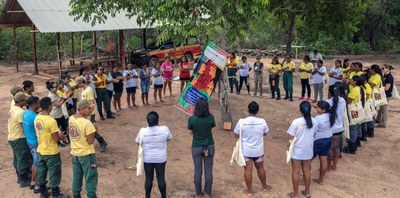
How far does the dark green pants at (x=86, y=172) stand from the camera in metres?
5.34

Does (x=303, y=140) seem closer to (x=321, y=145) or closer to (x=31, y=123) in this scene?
(x=321, y=145)

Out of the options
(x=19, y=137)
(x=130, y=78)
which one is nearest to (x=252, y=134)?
(x=19, y=137)

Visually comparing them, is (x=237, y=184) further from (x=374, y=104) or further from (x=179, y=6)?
(x=374, y=104)

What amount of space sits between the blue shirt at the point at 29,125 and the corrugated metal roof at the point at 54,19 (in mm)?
9895

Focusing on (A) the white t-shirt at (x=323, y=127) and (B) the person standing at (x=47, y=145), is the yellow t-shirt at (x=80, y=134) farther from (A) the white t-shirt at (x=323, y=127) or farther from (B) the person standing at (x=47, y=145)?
(A) the white t-shirt at (x=323, y=127)

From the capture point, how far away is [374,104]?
879 centimetres

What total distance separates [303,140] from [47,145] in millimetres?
3754

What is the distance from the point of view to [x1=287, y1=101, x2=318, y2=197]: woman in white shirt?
5566 mm

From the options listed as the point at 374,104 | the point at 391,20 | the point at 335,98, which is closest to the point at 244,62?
the point at 374,104

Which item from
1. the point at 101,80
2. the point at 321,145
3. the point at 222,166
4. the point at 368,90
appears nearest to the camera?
the point at 321,145

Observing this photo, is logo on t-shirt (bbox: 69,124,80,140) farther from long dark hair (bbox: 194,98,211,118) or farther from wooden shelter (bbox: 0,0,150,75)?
wooden shelter (bbox: 0,0,150,75)

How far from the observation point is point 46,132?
18.0 ft

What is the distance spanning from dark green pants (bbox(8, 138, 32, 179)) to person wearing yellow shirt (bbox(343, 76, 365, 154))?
19.8 feet

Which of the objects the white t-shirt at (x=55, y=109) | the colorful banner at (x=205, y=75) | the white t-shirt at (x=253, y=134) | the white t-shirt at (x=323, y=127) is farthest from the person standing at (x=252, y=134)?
the white t-shirt at (x=55, y=109)
